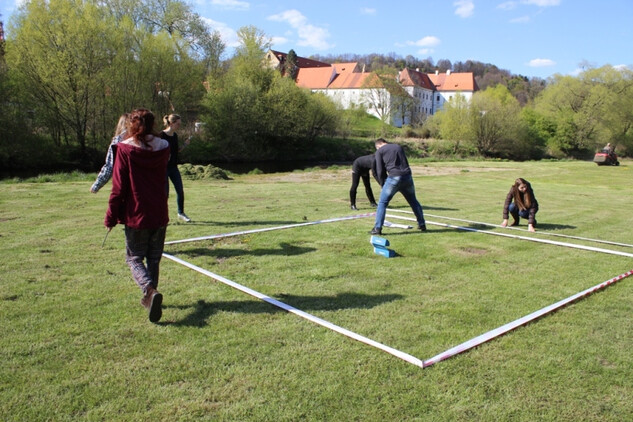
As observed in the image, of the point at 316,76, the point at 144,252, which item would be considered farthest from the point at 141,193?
the point at 316,76

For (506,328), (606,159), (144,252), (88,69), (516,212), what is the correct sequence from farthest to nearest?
(606,159) → (88,69) → (516,212) → (144,252) → (506,328)

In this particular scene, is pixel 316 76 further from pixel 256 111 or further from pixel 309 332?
pixel 309 332

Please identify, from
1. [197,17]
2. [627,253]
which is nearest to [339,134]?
[197,17]

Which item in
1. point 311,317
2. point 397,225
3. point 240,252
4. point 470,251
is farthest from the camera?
point 397,225

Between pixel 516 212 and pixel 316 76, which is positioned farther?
pixel 316 76

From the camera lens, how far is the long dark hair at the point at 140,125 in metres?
4.07

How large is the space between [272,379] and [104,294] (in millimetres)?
2482

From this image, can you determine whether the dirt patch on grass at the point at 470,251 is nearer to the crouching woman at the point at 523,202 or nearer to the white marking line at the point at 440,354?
the white marking line at the point at 440,354

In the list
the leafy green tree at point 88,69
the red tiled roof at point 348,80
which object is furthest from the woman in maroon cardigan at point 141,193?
the red tiled roof at point 348,80

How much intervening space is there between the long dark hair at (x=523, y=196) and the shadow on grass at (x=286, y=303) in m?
5.14

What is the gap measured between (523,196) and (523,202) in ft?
0.40

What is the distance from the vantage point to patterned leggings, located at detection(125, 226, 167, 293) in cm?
424

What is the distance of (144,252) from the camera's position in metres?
4.36

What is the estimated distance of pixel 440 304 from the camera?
474 centimetres
